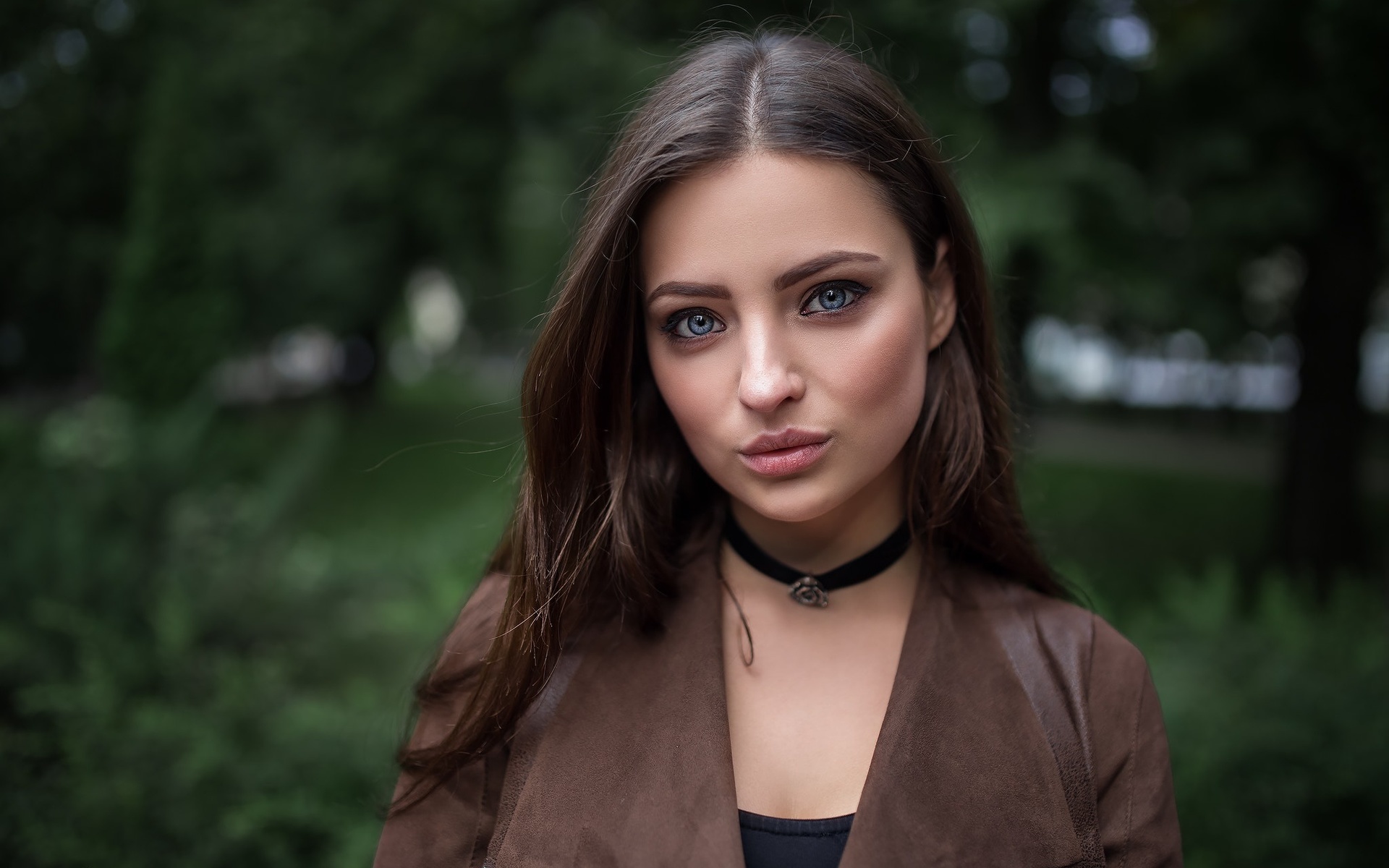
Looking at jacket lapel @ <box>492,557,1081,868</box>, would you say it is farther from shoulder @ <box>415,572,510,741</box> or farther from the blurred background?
the blurred background

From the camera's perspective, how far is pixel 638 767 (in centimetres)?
165

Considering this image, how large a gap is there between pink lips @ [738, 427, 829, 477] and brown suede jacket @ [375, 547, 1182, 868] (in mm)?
338

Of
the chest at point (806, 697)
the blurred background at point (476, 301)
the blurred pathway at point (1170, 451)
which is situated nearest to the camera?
the chest at point (806, 697)

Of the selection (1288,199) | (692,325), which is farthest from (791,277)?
(1288,199)

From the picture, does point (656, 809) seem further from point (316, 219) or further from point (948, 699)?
point (316, 219)

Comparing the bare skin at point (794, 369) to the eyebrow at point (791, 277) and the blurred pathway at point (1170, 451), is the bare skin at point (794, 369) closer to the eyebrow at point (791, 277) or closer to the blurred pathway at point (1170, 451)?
the eyebrow at point (791, 277)

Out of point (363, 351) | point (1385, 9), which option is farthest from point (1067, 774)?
point (363, 351)

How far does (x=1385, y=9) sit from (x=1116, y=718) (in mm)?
5043

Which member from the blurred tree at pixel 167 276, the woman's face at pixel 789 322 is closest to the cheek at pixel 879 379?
the woman's face at pixel 789 322

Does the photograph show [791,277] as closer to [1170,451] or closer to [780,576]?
[780,576]

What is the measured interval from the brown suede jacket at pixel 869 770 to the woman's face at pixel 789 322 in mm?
345

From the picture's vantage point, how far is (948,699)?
1686mm

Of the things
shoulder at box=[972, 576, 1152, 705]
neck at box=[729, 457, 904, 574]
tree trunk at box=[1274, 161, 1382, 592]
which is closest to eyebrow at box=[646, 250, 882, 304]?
neck at box=[729, 457, 904, 574]

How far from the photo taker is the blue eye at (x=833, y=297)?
1623 millimetres
